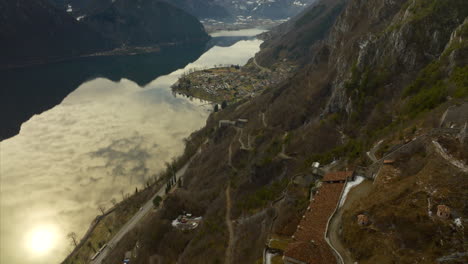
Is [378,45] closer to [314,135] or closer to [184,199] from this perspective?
[314,135]

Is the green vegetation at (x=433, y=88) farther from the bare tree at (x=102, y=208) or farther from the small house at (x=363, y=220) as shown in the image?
the bare tree at (x=102, y=208)

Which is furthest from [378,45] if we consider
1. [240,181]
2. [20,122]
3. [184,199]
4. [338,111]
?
[20,122]

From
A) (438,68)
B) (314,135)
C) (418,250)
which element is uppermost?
(438,68)

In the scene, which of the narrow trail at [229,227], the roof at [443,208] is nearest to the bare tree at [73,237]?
the narrow trail at [229,227]

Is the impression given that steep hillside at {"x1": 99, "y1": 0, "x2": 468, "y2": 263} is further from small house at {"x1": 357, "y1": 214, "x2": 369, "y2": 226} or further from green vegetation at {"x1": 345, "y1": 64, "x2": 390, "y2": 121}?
small house at {"x1": 357, "y1": 214, "x2": 369, "y2": 226}

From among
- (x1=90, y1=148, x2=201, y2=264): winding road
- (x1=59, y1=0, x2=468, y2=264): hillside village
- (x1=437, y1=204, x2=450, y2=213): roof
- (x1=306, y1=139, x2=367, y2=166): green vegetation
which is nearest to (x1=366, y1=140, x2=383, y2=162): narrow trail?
(x1=59, y1=0, x2=468, y2=264): hillside village

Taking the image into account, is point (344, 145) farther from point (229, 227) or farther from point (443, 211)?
point (443, 211)
